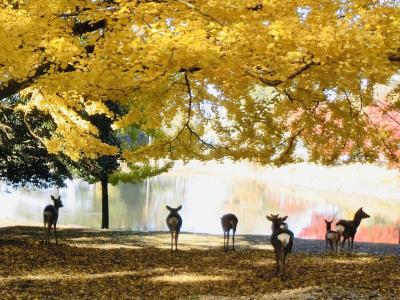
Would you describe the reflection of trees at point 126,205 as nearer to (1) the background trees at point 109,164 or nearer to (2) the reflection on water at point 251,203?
(2) the reflection on water at point 251,203

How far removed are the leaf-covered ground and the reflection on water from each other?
1227cm

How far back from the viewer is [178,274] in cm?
1176

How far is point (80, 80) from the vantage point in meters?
8.15

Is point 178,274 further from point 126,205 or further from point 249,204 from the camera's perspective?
point 249,204

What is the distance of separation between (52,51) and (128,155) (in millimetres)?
4530

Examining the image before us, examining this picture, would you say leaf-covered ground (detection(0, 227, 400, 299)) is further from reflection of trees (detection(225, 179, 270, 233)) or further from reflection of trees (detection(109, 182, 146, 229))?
reflection of trees (detection(225, 179, 270, 233))

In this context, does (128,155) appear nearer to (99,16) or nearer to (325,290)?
(99,16)

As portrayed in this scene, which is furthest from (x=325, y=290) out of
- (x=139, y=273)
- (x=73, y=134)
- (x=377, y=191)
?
(x=377, y=191)

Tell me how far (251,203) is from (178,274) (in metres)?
34.7

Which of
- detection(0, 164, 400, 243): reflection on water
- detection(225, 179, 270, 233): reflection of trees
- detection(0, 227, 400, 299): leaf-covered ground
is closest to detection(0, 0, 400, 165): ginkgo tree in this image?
detection(0, 227, 400, 299): leaf-covered ground

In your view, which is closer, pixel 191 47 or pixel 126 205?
pixel 191 47

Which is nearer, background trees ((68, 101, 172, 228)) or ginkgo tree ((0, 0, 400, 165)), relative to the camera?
ginkgo tree ((0, 0, 400, 165))

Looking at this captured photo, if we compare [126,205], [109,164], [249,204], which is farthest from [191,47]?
[249,204]

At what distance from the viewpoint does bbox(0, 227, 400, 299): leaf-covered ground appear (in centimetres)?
942
